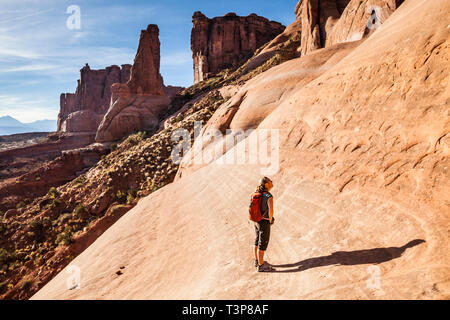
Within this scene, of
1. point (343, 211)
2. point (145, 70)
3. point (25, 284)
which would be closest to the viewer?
point (343, 211)

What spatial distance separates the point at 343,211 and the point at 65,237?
18254mm

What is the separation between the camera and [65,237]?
16.9m

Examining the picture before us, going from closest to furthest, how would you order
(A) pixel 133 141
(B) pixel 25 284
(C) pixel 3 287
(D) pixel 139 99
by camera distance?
(B) pixel 25 284 → (C) pixel 3 287 → (A) pixel 133 141 → (D) pixel 139 99

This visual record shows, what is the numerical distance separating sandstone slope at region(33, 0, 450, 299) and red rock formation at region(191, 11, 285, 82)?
55.0 meters

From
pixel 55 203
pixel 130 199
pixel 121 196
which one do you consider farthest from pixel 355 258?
pixel 55 203

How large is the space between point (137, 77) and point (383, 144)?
46084 millimetres

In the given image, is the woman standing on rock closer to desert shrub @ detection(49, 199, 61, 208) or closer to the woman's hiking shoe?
the woman's hiking shoe

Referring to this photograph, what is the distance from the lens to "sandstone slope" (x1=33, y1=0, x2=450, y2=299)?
365cm

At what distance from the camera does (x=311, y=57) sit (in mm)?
14805

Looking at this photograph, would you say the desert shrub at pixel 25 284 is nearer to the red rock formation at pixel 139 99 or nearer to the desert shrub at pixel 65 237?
the desert shrub at pixel 65 237

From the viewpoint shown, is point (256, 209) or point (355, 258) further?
point (256, 209)

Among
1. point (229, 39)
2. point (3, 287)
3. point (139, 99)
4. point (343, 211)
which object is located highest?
point (229, 39)

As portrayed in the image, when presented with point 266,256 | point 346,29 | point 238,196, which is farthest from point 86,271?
point 346,29

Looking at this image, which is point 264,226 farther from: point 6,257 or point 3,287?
point 6,257
